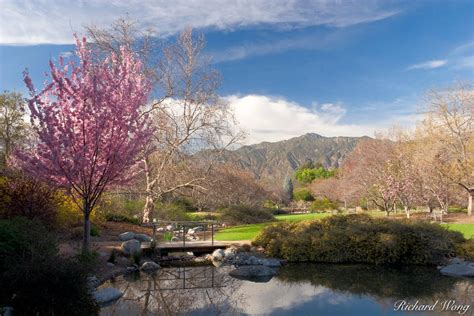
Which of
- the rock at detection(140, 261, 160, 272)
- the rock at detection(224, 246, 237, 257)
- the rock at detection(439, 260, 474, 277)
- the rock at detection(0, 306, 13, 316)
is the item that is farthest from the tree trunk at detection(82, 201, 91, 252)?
the rock at detection(439, 260, 474, 277)

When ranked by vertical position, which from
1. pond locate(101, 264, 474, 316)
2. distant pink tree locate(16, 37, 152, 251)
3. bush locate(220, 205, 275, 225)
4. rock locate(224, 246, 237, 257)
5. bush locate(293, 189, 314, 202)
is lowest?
pond locate(101, 264, 474, 316)

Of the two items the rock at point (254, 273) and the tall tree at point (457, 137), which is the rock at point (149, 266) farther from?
the tall tree at point (457, 137)

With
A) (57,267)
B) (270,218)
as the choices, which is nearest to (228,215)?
(270,218)

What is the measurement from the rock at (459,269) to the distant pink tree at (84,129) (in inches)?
356

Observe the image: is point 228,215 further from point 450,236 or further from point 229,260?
point 450,236

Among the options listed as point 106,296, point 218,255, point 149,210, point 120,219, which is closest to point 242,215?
point 149,210

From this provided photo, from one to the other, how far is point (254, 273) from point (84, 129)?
19.4 ft

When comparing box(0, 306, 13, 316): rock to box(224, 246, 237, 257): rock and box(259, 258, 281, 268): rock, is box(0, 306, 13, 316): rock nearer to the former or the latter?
box(259, 258, 281, 268): rock

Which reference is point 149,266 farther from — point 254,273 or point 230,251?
point 254,273

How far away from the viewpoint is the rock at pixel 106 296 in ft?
27.3

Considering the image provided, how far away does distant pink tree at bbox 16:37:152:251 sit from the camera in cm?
980

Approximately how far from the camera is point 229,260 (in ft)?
44.4

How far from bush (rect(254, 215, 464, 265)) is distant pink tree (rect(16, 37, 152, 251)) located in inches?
260

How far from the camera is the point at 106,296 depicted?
335 inches
